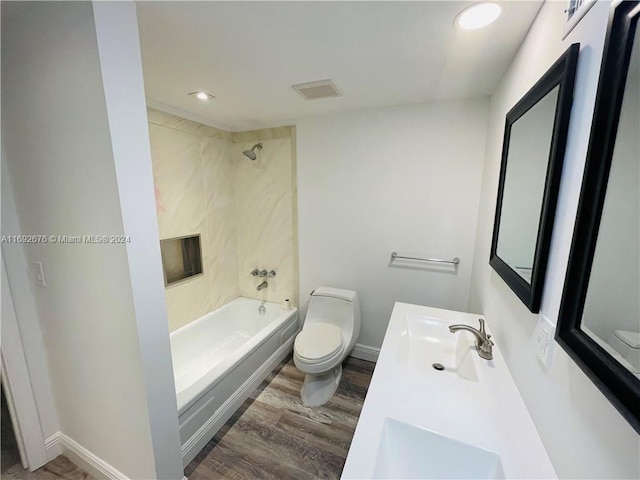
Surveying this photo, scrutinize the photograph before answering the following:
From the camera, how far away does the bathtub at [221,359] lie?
1608mm

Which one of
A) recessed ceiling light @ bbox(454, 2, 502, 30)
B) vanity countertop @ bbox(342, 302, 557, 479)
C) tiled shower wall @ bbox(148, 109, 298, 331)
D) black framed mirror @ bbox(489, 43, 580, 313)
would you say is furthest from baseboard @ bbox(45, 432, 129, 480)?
recessed ceiling light @ bbox(454, 2, 502, 30)

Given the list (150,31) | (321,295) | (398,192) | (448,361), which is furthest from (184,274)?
(448,361)

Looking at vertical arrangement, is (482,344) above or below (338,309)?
above

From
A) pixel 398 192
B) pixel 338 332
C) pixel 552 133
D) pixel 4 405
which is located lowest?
pixel 4 405

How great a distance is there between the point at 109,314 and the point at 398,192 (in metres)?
2.04

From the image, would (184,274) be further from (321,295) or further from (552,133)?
(552,133)

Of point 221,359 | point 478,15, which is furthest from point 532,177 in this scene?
point 221,359

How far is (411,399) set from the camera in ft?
3.22

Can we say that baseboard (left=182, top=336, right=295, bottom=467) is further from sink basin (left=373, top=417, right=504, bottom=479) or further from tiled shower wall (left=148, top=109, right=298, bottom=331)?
sink basin (left=373, top=417, right=504, bottom=479)

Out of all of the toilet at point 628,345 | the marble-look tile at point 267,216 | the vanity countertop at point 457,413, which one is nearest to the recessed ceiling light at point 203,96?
the marble-look tile at point 267,216

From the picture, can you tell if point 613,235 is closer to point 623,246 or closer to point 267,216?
point 623,246

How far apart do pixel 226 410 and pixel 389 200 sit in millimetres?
2040

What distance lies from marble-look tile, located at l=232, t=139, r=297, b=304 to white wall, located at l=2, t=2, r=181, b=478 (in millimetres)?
1559

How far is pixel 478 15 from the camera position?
1054 millimetres
